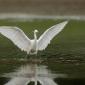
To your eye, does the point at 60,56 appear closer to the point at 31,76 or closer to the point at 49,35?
the point at 49,35

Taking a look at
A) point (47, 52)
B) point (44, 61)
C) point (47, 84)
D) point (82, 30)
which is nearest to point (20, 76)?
point (47, 84)

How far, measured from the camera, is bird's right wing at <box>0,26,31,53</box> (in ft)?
64.5

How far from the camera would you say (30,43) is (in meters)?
21.0

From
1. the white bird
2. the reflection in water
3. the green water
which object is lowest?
the reflection in water

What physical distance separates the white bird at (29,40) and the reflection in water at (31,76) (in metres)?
1.30

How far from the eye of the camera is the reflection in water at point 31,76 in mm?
16734

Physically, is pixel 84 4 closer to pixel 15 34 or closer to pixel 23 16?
pixel 23 16

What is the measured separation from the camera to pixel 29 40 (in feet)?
68.7

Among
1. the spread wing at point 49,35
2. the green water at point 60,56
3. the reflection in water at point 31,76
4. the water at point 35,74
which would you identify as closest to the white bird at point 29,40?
the spread wing at point 49,35

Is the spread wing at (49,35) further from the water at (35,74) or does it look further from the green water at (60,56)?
the water at (35,74)

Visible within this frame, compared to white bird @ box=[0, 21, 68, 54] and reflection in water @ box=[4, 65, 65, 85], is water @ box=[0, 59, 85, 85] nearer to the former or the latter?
reflection in water @ box=[4, 65, 65, 85]

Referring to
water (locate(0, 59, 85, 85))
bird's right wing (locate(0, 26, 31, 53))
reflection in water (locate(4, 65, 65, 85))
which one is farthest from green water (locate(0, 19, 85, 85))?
bird's right wing (locate(0, 26, 31, 53))

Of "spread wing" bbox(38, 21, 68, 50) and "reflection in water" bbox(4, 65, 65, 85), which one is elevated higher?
"spread wing" bbox(38, 21, 68, 50)

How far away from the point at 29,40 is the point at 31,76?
338cm
